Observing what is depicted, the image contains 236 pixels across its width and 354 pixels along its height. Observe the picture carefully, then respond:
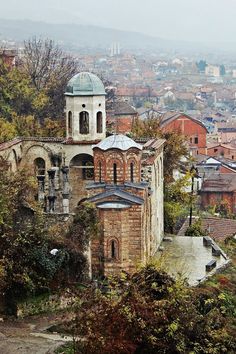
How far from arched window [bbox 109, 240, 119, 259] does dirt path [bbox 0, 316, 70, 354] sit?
3808mm

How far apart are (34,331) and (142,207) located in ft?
20.0

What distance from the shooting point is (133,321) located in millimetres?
16875

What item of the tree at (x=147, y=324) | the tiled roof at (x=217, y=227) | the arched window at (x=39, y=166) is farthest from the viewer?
the tiled roof at (x=217, y=227)

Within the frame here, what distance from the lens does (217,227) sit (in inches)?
1507

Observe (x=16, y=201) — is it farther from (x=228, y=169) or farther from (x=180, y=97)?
(x=180, y=97)

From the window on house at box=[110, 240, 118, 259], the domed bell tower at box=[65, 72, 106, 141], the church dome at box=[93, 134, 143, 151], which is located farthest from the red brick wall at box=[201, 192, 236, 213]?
the window on house at box=[110, 240, 118, 259]

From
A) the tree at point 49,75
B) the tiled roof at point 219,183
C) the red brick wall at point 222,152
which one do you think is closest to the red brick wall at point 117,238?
the tree at point 49,75

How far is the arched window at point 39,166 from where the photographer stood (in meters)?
32.3

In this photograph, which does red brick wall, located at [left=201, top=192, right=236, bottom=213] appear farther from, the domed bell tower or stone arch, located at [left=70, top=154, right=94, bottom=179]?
the domed bell tower

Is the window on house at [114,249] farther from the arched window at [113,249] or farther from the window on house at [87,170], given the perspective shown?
the window on house at [87,170]

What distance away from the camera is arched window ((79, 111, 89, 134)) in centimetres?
3145

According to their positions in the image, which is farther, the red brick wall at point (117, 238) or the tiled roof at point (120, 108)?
the tiled roof at point (120, 108)

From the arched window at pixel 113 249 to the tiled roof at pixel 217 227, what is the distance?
1111 cm

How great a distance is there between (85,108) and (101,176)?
18.7 ft
